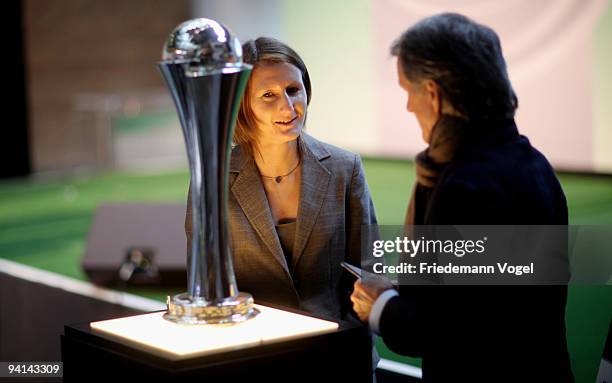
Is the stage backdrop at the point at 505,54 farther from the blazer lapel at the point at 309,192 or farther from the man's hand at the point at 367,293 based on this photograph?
the man's hand at the point at 367,293

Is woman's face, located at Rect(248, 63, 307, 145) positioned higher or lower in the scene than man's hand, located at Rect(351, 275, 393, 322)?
higher

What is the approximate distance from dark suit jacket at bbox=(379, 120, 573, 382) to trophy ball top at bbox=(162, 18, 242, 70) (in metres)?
0.48

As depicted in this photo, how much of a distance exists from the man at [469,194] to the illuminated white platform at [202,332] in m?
0.19

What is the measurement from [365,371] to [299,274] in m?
0.45

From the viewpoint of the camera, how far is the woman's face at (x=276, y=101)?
2.38 meters

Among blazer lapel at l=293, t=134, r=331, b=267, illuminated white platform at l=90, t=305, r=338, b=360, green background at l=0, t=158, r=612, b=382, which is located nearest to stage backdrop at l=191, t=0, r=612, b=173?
green background at l=0, t=158, r=612, b=382

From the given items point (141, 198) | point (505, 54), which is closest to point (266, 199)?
point (505, 54)

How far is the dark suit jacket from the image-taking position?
1.77 metres

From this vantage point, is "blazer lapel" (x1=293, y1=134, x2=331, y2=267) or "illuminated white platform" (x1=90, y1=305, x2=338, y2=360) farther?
"blazer lapel" (x1=293, y1=134, x2=331, y2=267)

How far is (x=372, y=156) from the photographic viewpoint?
1011 cm

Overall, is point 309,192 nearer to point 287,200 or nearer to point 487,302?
point 287,200

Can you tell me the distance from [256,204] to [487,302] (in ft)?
2.56

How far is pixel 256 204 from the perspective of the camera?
242 centimetres

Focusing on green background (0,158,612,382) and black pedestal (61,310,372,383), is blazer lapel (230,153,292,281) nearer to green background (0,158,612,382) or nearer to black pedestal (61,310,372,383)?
black pedestal (61,310,372,383)
